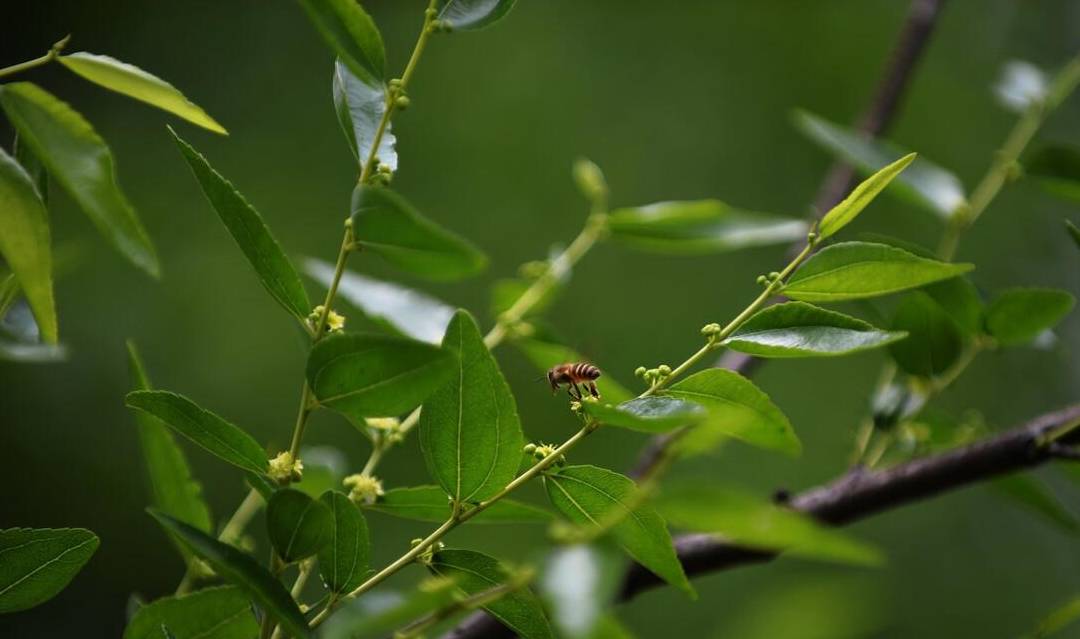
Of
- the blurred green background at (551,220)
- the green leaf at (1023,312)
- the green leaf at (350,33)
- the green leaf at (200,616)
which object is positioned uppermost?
the green leaf at (350,33)

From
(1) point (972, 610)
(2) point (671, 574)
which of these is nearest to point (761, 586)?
(1) point (972, 610)

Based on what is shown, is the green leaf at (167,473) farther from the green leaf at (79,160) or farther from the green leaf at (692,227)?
the green leaf at (692,227)

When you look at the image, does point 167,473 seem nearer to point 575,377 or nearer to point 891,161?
point 575,377

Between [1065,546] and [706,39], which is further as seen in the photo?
[706,39]

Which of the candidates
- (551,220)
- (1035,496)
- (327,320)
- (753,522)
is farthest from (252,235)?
(551,220)

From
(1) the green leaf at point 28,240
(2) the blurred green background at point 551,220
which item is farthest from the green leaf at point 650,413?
(2) the blurred green background at point 551,220

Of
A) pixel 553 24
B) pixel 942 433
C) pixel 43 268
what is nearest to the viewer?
pixel 43 268

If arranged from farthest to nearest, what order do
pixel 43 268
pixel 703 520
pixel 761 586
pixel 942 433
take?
pixel 761 586, pixel 942 433, pixel 43 268, pixel 703 520

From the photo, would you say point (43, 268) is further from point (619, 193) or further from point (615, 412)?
point (619, 193)
